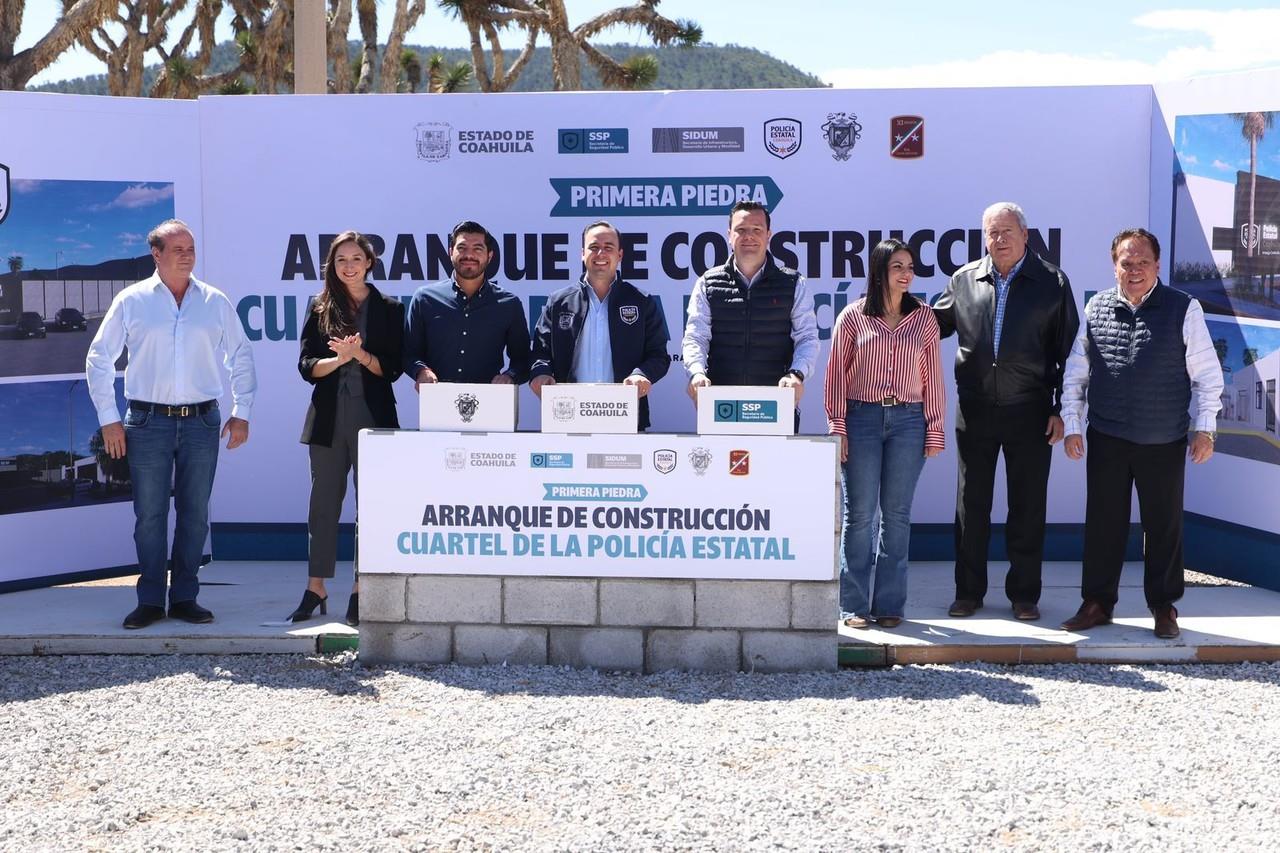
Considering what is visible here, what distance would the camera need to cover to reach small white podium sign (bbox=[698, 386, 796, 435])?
4871 millimetres

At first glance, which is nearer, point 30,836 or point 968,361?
point 30,836

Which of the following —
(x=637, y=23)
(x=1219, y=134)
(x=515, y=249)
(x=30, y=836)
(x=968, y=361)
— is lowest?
(x=30, y=836)

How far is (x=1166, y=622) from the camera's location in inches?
207

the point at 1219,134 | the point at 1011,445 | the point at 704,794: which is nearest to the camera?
the point at 704,794

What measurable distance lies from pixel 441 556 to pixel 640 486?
32.4 inches

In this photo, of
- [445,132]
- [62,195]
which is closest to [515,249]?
[445,132]

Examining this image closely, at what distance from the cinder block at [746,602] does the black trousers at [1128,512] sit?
1408 millimetres

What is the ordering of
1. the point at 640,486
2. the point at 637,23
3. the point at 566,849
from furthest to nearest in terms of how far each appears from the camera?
the point at 637,23
the point at 640,486
the point at 566,849

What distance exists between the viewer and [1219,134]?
20.6ft

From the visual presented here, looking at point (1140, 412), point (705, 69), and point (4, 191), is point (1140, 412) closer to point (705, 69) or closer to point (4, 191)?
point (4, 191)

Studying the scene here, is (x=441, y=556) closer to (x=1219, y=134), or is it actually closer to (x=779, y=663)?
(x=779, y=663)

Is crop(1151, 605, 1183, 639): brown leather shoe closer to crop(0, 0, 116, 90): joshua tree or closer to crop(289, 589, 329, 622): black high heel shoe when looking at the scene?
crop(289, 589, 329, 622): black high heel shoe

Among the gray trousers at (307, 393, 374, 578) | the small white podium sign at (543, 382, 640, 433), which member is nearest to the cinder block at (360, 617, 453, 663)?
the gray trousers at (307, 393, 374, 578)

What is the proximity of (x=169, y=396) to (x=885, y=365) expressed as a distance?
2.95m
